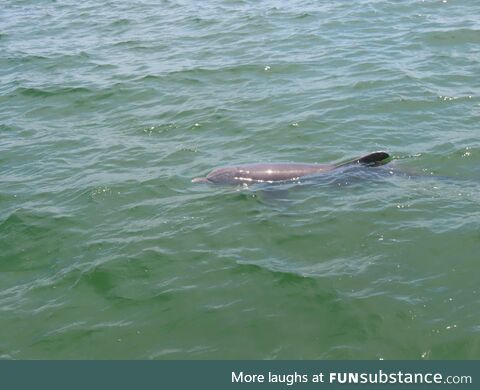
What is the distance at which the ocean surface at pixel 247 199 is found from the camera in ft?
22.6

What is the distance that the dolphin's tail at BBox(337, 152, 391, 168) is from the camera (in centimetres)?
948

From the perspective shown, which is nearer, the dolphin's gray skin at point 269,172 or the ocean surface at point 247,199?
the ocean surface at point 247,199

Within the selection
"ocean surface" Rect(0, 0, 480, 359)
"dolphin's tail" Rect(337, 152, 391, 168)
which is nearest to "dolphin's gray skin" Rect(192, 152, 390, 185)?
"dolphin's tail" Rect(337, 152, 391, 168)

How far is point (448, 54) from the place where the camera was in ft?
48.0

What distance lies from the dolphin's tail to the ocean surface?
0.19 metres

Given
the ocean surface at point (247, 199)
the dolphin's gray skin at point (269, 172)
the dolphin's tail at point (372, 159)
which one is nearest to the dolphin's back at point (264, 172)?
the dolphin's gray skin at point (269, 172)

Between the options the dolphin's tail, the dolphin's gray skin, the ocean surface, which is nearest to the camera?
the ocean surface

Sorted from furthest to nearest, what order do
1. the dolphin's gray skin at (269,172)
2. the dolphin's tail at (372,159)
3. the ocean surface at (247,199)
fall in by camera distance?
1. the dolphin's gray skin at (269,172)
2. the dolphin's tail at (372,159)
3. the ocean surface at (247,199)

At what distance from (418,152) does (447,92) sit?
2.79 metres

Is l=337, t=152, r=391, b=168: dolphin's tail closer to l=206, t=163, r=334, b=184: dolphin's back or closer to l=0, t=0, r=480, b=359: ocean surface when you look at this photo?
l=0, t=0, r=480, b=359: ocean surface

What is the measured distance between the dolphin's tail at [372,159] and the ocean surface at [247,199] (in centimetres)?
19

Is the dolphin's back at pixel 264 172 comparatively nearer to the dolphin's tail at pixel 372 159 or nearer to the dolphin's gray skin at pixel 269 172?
the dolphin's gray skin at pixel 269 172

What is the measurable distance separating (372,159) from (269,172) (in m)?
1.73
